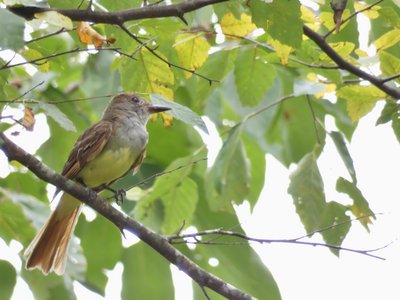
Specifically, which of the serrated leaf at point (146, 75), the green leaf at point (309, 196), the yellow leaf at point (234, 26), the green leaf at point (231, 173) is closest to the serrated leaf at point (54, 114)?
the serrated leaf at point (146, 75)

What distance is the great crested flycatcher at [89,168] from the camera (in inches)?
163

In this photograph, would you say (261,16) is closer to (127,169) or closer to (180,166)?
(180,166)

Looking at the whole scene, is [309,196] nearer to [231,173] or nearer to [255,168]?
[231,173]

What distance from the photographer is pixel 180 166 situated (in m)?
4.14

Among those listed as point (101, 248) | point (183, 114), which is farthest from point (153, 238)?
point (101, 248)

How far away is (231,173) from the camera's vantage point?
4273mm

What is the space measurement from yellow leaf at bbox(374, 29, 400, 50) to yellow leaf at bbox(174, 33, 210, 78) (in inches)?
28.3

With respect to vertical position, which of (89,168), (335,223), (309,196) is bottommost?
(89,168)

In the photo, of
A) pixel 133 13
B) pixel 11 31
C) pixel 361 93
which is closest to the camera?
pixel 11 31

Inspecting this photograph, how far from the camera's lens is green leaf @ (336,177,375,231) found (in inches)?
149

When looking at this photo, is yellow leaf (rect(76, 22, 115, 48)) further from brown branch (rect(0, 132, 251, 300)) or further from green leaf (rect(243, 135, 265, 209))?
green leaf (rect(243, 135, 265, 209))

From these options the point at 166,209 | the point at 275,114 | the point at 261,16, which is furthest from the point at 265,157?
the point at 261,16

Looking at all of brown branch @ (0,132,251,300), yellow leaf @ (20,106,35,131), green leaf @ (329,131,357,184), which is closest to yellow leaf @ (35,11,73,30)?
yellow leaf @ (20,106,35,131)

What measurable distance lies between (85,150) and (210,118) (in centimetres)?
112
